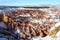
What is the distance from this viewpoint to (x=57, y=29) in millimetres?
1364

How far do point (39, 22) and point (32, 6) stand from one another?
8.6 inches

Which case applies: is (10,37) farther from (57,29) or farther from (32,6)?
(57,29)

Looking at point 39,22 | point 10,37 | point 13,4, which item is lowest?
point 10,37

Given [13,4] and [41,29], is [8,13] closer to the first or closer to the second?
[13,4]

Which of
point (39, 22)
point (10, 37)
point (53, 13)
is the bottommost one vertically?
point (10, 37)

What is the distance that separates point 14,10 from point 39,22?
1.13 feet

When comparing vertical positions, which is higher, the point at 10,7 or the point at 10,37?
the point at 10,7

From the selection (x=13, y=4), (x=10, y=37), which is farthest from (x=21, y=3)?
(x=10, y=37)

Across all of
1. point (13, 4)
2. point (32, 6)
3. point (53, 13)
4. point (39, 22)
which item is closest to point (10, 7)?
point (13, 4)

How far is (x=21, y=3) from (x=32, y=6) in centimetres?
14

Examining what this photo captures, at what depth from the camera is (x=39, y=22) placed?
1.37 m

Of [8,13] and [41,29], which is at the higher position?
[8,13]

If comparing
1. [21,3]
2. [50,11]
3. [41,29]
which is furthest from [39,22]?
[21,3]

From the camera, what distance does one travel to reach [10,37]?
1.33 m
